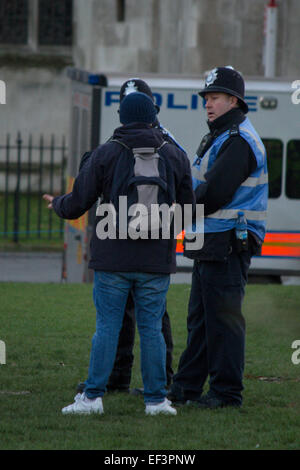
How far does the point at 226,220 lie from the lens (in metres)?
5.29

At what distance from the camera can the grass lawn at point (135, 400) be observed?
176 inches

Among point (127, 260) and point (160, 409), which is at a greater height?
point (127, 260)

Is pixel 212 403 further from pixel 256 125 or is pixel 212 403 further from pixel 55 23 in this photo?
pixel 55 23

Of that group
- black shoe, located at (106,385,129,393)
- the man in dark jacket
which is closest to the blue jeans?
the man in dark jacket

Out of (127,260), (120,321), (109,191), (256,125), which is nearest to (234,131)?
(109,191)

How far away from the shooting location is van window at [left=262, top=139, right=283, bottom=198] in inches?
428

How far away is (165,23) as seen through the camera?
22.3 meters

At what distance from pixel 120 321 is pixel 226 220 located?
810mm

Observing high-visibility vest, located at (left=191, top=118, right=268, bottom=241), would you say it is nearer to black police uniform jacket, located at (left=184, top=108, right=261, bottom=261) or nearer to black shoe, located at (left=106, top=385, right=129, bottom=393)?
black police uniform jacket, located at (left=184, top=108, right=261, bottom=261)

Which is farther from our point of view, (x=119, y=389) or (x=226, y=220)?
(x=119, y=389)

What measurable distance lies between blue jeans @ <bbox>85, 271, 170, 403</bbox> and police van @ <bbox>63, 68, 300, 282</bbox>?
214 inches

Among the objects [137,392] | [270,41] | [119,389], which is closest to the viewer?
[137,392]

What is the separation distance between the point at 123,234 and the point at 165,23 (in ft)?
59.2

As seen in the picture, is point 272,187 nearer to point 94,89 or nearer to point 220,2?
point 94,89
